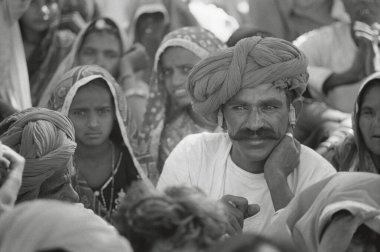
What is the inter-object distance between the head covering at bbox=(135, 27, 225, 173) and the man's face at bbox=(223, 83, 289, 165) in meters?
1.58

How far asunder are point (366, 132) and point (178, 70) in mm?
1520

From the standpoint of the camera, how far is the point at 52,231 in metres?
3.04

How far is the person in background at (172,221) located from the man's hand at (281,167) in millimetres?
1779

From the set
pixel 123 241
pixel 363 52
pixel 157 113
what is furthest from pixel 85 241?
pixel 363 52

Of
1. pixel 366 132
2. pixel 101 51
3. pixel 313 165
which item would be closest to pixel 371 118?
pixel 366 132

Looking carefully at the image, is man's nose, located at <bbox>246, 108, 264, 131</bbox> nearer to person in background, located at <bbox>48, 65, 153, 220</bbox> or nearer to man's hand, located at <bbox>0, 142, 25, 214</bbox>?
person in background, located at <bbox>48, 65, 153, 220</bbox>

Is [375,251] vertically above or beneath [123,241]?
beneath

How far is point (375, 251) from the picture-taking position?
3781 mm

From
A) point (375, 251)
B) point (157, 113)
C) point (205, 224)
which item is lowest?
point (157, 113)

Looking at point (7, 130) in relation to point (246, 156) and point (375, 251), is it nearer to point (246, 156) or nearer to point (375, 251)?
point (246, 156)

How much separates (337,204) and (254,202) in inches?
59.9

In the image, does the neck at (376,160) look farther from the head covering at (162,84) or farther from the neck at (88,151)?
the neck at (88,151)

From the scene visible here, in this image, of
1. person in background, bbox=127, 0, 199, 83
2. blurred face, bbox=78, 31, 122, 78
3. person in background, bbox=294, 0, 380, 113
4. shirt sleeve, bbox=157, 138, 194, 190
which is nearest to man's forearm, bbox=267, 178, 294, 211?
shirt sleeve, bbox=157, 138, 194, 190

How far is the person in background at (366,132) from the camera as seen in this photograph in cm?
604
